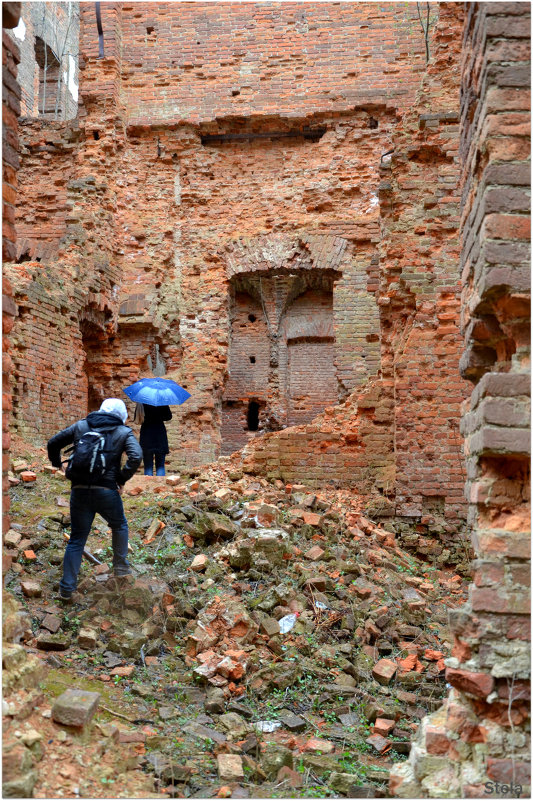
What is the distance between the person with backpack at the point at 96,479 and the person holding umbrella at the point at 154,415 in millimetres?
3359

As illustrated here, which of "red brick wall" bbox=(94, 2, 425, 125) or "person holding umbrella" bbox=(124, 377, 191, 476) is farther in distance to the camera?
"red brick wall" bbox=(94, 2, 425, 125)

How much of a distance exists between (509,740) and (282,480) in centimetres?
566

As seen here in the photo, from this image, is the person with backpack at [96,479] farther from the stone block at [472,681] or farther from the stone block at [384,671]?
the stone block at [472,681]

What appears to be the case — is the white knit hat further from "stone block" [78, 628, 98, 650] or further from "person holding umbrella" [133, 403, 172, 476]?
"person holding umbrella" [133, 403, 172, 476]

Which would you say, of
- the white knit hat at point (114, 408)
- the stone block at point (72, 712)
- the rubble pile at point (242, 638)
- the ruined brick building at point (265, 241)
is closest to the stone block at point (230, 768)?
the rubble pile at point (242, 638)

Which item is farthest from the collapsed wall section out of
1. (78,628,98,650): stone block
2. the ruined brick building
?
(78,628,98,650): stone block

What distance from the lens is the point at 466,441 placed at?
3.26m

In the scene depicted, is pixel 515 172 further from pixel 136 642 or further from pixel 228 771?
pixel 136 642

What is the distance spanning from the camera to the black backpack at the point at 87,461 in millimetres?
4938

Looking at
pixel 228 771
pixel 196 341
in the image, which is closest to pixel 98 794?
pixel 228 771

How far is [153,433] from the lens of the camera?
878 cm

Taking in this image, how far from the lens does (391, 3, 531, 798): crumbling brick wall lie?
2590mm

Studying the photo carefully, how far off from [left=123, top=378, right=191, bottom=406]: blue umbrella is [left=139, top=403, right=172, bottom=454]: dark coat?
0.16m

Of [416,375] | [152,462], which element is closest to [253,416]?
[152,462]
